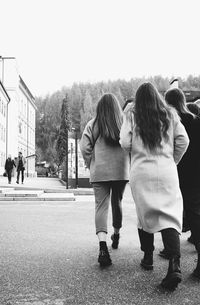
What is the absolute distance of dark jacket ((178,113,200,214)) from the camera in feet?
13.6

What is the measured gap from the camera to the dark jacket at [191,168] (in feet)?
13.6

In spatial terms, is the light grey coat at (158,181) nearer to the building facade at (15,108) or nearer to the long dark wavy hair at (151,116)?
the long dark wavy hair at (151,116)

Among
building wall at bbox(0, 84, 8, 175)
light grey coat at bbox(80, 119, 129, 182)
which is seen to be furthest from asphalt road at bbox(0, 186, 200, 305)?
building wall at bbox(0, 84, 8, 175)

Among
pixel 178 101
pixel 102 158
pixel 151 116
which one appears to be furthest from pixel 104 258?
pixel 178 101

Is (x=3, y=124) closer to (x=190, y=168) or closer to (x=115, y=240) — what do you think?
(x=115, y=240)

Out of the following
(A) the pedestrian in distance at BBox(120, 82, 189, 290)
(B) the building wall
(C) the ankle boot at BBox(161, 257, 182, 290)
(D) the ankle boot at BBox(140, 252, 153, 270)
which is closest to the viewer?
(C) the ankle boot at BBox(161, 257, 182, 290)

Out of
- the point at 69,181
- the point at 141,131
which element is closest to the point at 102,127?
the point at 141,131

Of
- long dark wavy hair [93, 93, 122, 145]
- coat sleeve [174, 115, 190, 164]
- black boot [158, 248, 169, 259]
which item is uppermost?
long dark wavy hair [93, 93, 122, 145]

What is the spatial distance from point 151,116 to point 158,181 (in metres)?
0.61

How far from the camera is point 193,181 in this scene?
13.8 ft

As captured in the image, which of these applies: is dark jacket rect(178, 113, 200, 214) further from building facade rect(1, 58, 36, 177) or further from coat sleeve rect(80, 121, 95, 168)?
building facade rect(1, 58, 36, 177)

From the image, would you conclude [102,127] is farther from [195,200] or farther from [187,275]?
[187,275]

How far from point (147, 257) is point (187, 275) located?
0.43m

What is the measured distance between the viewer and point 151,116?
148 inches
